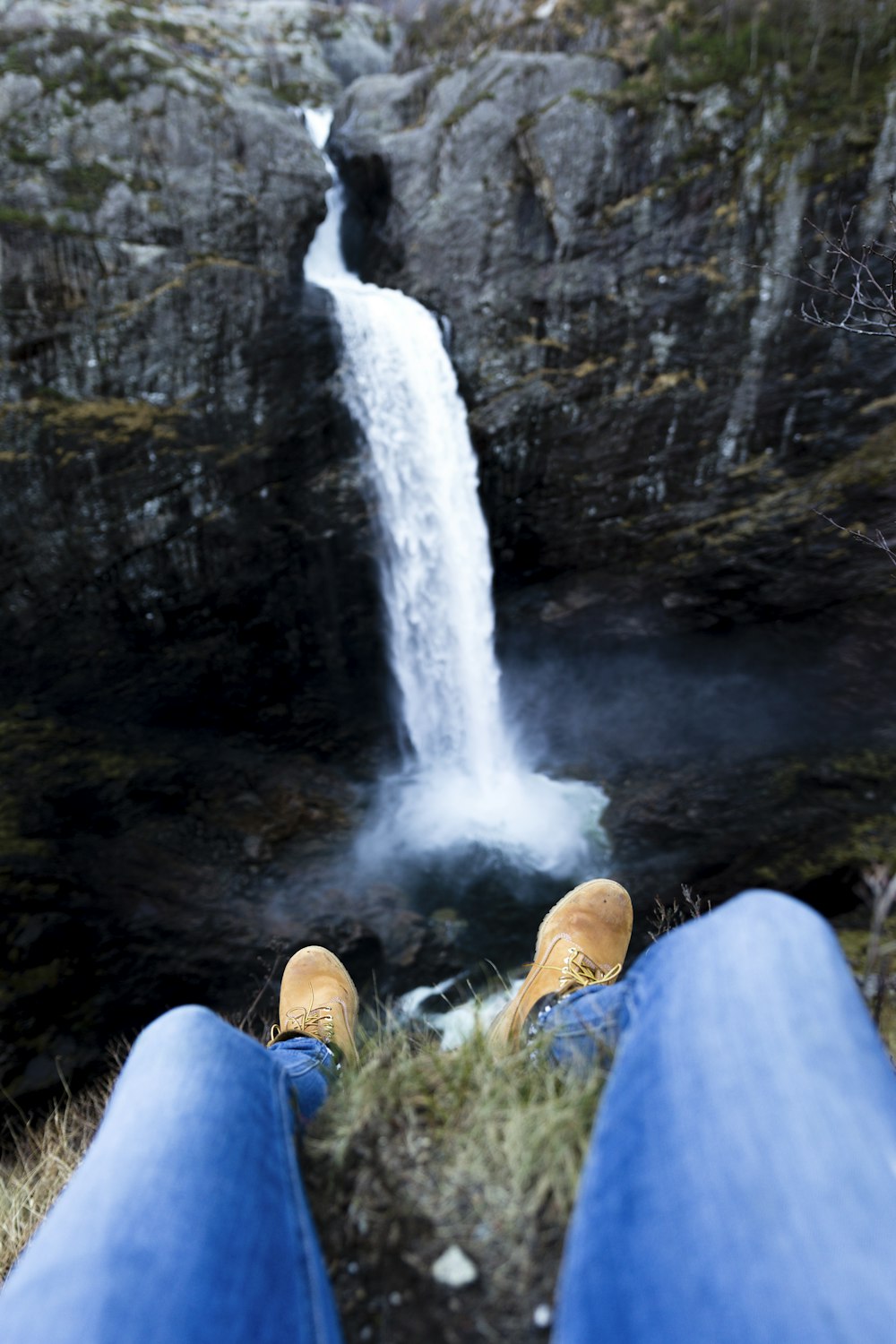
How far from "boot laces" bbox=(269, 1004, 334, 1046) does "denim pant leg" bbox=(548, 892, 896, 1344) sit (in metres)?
1.37

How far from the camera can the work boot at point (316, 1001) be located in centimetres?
224

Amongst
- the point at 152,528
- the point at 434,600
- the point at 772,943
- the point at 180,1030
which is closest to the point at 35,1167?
the point at 180,1030

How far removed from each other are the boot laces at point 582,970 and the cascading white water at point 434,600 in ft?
13.7

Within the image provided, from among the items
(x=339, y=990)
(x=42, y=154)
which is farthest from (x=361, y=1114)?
(x=42, y=154)

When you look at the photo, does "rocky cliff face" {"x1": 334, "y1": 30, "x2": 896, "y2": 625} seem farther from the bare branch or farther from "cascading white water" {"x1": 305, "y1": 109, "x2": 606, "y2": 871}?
the bare branch

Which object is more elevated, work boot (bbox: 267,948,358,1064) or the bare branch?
the bare branch

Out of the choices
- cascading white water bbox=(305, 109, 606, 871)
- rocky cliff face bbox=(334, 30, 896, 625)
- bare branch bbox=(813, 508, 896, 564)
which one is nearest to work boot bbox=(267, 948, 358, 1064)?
bare branch bbox=(813, 508, 896, 564)

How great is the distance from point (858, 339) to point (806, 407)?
652 mm

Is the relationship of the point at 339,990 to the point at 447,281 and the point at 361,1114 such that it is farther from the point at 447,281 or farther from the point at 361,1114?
the point at 447,281

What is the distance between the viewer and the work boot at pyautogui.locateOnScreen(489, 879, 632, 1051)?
209 centimetres

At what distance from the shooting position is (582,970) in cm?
220

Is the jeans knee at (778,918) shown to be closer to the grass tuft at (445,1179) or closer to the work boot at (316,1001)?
the grass tuft at (445,1179)

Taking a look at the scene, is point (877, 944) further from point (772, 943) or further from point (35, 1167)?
point (35, 1167)

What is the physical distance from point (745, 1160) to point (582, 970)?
1426 millimetres
